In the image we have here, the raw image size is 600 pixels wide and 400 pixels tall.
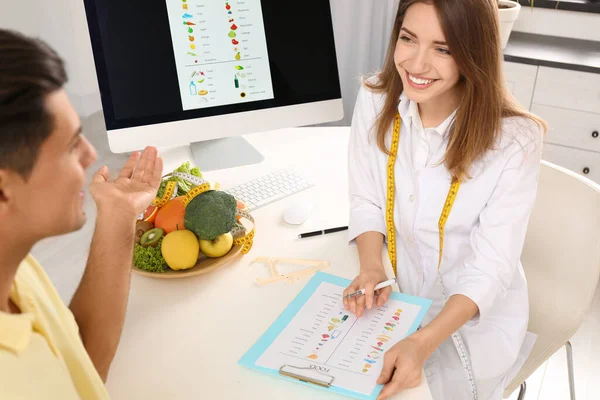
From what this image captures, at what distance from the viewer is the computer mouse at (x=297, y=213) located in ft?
5.13

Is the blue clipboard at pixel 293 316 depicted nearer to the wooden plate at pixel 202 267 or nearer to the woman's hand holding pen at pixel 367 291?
the woman's hand holding pen at pixel 367 291

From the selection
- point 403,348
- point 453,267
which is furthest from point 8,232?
point 453,267

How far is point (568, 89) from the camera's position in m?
2.74

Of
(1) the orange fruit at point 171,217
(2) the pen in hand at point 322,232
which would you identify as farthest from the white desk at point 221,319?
(1) the orange fruit at point 171,217

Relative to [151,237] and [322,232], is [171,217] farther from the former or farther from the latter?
[322,232]

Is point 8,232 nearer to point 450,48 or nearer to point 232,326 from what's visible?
point 232,326

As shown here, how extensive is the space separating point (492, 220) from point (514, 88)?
1.65 m

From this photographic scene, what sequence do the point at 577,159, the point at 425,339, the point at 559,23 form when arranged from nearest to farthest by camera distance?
1. the point at 425,339
2. the point at 577,159
3. the point at 559,23

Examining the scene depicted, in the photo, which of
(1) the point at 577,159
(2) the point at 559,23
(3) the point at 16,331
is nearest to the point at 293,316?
(3) the point at 16,331

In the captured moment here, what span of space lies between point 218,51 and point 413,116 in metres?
0.58

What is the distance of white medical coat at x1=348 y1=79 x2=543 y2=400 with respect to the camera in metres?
1.38

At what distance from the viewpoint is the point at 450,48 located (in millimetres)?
1317

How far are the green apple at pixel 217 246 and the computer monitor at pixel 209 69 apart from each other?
0.48 metres

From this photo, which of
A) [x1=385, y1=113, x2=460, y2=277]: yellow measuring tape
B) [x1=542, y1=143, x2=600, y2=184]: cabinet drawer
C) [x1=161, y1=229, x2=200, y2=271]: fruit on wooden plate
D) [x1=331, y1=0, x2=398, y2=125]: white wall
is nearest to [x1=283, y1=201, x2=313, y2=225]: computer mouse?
[x1=385, y1=113, x2=460, y2=277]: yellow measuring tape
